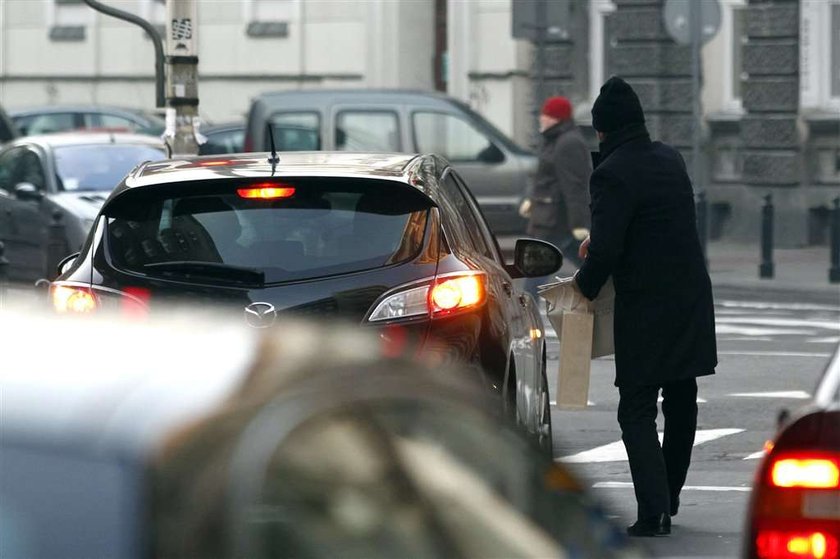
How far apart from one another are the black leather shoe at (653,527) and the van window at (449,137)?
13969 mm

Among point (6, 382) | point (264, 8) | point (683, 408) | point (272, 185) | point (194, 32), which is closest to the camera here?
point (6, 382)

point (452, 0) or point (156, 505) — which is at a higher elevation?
point (452, 0)

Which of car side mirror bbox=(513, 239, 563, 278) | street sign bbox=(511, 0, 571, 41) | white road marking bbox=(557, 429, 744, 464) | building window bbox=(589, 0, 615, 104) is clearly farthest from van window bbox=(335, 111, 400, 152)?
car side mirror bbox=(513, 239, 563, 278)

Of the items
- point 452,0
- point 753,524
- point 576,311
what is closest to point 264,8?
point 452,0

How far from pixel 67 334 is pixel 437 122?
1821 cm

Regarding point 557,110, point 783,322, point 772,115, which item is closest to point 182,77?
point 557,110

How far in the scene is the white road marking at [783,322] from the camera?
16.1 m

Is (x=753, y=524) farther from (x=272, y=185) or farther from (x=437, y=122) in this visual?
(x=437, y=122)

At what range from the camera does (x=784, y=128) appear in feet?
82.9

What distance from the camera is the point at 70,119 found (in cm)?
2833

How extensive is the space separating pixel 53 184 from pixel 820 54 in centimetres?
1150

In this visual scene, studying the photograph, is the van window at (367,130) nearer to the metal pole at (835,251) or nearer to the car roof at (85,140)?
the car roof at (85,140)

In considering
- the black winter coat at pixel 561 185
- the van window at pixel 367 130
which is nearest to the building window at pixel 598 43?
the van window at pixel 367 130

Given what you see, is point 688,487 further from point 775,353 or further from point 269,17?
point 269,17
